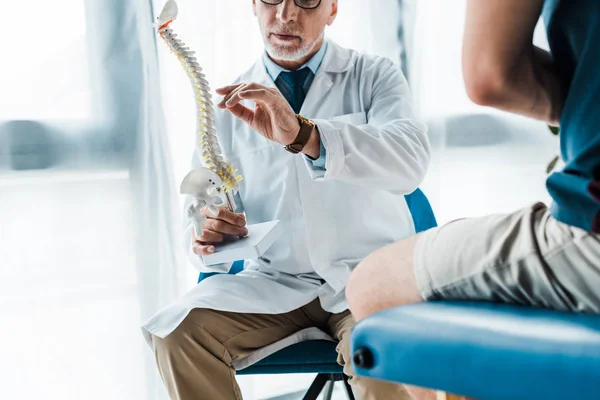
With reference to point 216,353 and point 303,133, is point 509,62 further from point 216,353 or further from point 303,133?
point 216,353

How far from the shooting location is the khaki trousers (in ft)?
4.51

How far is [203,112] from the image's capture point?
1.50m

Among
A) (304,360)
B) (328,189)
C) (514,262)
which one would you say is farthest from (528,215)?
(328,189)

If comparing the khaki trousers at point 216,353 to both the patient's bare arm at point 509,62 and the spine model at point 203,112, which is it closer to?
the spine model at point 203,112

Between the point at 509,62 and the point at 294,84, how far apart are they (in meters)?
1.02

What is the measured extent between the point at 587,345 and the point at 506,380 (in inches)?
3.7

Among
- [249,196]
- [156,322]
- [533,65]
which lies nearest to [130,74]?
[249,196]

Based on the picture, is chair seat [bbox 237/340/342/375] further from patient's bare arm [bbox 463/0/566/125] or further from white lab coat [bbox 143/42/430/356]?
patient's bare arm [bbox 463/0/566/125]

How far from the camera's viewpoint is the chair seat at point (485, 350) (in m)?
0.66

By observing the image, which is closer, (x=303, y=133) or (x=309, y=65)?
(x=303, y=133)

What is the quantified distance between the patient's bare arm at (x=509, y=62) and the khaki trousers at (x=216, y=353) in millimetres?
690

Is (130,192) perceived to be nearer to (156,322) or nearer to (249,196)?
(249,196)

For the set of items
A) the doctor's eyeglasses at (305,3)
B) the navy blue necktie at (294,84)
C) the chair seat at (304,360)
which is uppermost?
the doctor's eyeglasses at (305,3)

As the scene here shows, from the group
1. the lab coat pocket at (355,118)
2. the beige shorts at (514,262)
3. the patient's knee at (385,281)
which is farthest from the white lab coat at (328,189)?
the beige shorts at (514,262)
